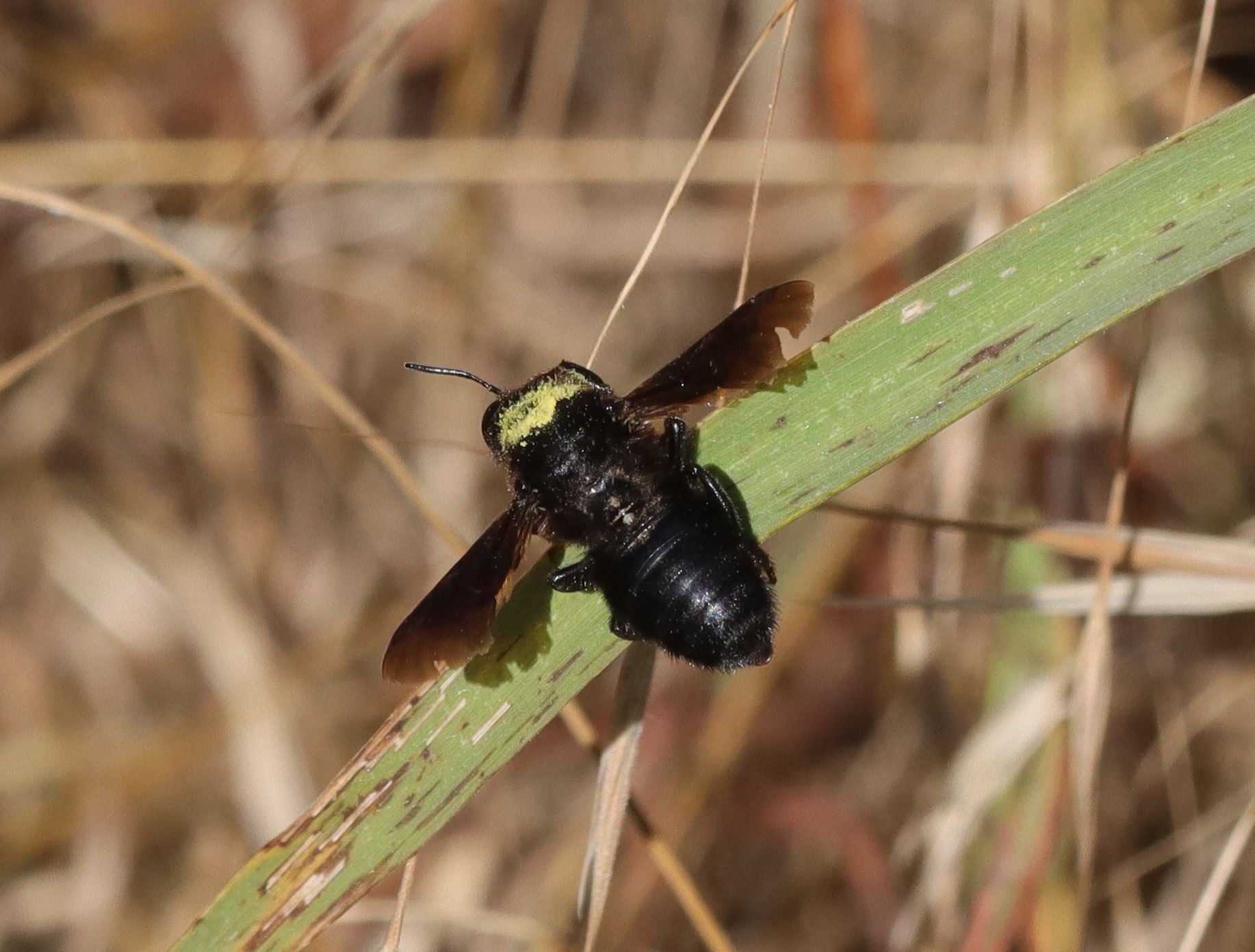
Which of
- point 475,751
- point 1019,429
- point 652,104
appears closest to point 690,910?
point 475,751

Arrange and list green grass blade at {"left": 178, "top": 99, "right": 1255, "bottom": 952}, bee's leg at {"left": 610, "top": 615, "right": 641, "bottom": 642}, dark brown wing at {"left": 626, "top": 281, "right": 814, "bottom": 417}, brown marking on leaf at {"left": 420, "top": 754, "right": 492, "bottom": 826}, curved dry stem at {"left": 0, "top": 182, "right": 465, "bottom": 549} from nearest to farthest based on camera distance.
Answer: green grass blade at {"left": 178, "top": 99, "right": 1255, "bottom": 952} → brown marking on leaf at {"left": 420, "top": 754, "right": 492, "bottom": 826} → bee's leg at {"left": 610, "top": 615, "right": 641, "bottom": 642} → dark brown wing at {"left": 626, "top": 281, "right": 814, "bottom": 417} → curved dry stem at {"left": 0, "top": 182, "right": 465, "bottom": 549}

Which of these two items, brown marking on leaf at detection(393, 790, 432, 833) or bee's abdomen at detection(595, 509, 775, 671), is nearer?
brown marking on leaf at detection(393, 790, 432, 833)

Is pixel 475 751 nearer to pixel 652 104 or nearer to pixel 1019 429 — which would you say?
pixel 1019 429

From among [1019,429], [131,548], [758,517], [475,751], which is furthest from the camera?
[131,548]

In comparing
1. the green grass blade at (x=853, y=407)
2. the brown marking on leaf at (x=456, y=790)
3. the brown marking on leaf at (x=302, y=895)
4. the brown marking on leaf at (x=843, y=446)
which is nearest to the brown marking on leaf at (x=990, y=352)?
the green grass blade at (x=853, y=407)

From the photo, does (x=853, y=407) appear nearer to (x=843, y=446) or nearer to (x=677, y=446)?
(x=843, y=446)

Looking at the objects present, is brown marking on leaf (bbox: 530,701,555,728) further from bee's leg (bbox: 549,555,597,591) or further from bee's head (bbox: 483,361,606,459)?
bee's head (bbox: 483,361,606,459)

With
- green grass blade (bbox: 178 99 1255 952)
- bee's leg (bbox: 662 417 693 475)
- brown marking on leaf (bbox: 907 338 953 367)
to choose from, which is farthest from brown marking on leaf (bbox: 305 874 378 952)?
brown marking on leaf (bbox: 907 338 953 367)
